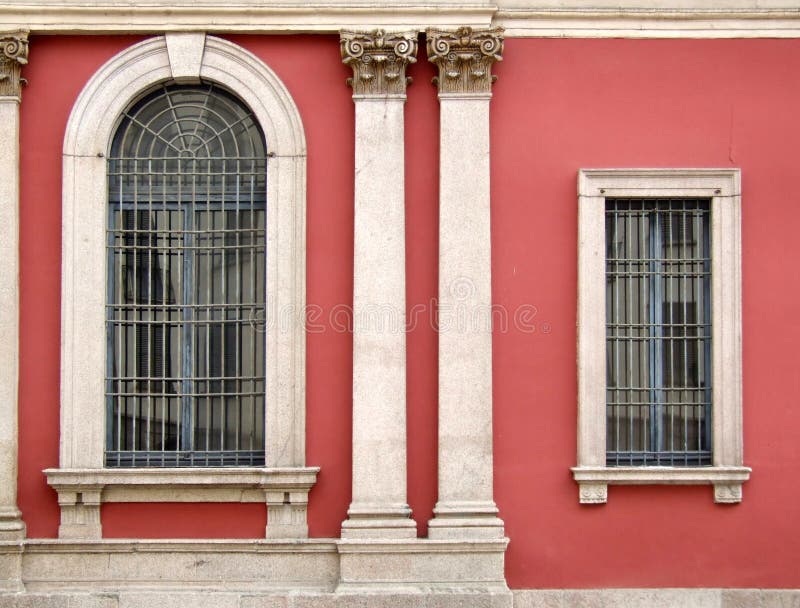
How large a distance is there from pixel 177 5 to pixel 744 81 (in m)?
5.18

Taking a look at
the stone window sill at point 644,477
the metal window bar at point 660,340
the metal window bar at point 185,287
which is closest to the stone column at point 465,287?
the stone window sill at point 644,477

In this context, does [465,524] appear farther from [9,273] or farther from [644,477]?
[9,273]

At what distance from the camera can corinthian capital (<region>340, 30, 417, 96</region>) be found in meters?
10.7

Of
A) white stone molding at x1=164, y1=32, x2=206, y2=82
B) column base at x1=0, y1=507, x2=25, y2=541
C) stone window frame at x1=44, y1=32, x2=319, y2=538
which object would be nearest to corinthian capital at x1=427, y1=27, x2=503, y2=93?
stone window frame at x1=44, y1=32, x2=319, y2=538

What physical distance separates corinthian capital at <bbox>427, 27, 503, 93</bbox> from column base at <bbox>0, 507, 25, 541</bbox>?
5338 millimetres

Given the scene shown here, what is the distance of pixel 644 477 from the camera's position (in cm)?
1065

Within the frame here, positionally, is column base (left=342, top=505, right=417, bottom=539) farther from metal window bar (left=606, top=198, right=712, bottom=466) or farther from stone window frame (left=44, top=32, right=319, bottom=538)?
metal window bar (left=606, top=198, right=712, bottom=466)

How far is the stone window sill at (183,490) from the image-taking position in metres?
10.6

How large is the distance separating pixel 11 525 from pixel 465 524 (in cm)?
399

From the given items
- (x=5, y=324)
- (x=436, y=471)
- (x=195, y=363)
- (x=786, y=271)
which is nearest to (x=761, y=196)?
(x=786, y=271)

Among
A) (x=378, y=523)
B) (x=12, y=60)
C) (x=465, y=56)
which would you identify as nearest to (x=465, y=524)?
(x=378, y=523)

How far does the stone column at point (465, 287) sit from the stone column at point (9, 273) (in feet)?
12.1

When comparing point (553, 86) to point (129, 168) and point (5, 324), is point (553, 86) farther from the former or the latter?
point (5, 324)

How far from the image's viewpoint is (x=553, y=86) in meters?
10.9
